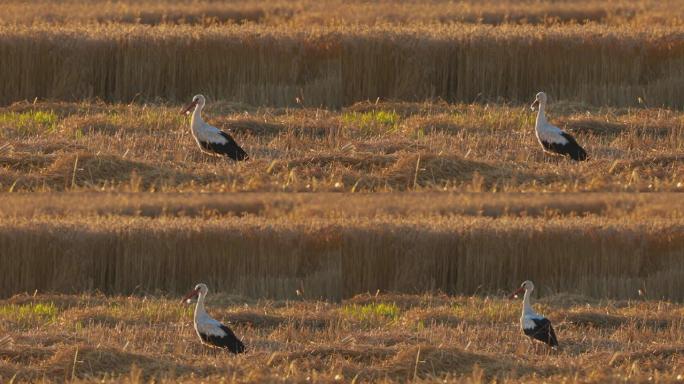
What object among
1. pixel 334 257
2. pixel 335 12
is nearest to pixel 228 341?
pixel 334 257

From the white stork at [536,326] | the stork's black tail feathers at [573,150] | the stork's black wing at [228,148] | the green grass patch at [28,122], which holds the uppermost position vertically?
the stork's black tail feathers at [573,150]

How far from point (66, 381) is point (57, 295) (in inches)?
165

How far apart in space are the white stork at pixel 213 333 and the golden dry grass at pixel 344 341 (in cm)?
15

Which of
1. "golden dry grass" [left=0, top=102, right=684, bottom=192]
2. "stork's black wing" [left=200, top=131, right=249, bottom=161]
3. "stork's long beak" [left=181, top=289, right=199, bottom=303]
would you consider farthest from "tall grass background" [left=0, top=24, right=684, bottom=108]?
"stork's long beak" [left=181, top=289, right=199, bottom=303]

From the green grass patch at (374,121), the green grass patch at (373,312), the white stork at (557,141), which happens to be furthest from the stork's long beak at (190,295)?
the green grass patch at (374,121)

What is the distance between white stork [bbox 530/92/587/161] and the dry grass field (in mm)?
225

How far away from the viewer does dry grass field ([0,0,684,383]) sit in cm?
1433

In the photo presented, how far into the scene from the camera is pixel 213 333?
1459 cm

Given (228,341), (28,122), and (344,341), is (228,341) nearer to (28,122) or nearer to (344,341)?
(344,341)

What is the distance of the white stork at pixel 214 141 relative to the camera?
60.8ft

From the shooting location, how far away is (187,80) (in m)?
23.5

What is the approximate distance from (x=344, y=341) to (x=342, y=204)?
4.34 m

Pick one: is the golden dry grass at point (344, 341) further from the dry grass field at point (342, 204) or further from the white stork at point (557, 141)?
the white stork at point (557, 141)

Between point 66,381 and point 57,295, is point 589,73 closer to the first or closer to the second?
point 57,295
